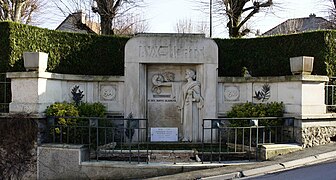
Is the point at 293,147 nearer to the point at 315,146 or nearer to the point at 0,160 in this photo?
the point at 315,146

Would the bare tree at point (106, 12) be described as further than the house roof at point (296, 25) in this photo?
No

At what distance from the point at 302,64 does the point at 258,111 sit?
5.86 ft

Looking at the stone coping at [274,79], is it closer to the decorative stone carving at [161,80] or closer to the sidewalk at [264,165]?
the decorative stone carving at [161,80]

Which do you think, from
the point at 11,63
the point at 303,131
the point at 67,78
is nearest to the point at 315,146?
the point at 303,131

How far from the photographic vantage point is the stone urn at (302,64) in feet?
33.3

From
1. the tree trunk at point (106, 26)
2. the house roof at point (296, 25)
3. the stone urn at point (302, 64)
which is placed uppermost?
the house roof at point (296, 25)

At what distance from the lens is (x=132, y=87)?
37.6 ft

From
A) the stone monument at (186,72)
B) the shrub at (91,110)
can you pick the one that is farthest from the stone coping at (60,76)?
the shrub at (91,110)

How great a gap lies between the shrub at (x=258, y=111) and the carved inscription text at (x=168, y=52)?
2014mm

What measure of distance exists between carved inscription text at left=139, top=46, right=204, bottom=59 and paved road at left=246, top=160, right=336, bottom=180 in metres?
4.66

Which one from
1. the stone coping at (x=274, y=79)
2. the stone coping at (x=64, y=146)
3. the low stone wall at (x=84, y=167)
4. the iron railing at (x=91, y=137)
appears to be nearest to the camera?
the low stone wall at (x=84, y=167)

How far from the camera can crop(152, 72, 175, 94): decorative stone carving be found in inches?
460

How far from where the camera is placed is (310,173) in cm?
786

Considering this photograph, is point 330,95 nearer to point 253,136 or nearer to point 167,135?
point 253,136
